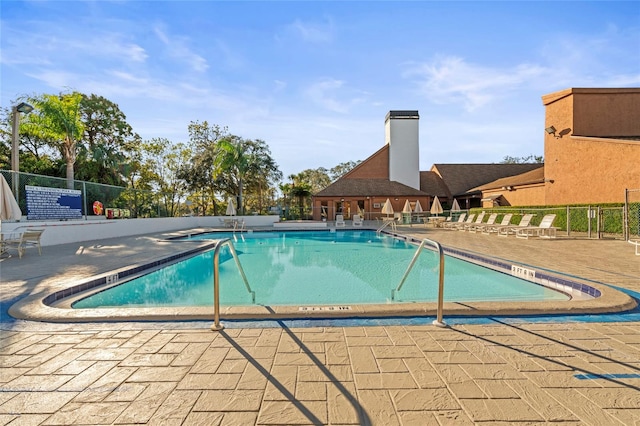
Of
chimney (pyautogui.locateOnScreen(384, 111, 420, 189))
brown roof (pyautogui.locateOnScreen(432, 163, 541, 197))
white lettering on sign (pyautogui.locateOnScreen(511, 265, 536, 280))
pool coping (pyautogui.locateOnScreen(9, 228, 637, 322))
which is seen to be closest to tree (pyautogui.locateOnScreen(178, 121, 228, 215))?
chimney (pyautogui.locateOnScreen(384, 111, 420, 189))

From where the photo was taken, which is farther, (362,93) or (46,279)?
(362,93)

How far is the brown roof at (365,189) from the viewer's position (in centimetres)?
2697

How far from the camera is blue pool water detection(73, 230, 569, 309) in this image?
5238 mm

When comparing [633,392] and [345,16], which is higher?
[345,16]

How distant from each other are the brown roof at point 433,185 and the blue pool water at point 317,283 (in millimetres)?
22848

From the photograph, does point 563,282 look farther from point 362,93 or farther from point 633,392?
point 362,93

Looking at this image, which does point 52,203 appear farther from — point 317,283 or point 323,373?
point 323,373

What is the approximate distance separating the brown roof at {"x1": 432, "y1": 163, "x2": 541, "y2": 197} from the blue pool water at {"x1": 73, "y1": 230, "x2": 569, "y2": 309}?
76.9ft

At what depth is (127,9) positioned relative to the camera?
835 cm

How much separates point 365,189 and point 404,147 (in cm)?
852

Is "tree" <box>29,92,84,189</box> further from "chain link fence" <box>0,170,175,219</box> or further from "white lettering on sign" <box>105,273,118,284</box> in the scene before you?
"white lettering on sign" <box>105,273,118,284</box>

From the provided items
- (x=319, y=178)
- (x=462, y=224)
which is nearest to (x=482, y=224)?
(x=462, y=224)

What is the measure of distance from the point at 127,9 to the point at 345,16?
6.25 metres

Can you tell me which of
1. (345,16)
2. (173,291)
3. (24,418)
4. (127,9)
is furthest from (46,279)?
(345,16)
